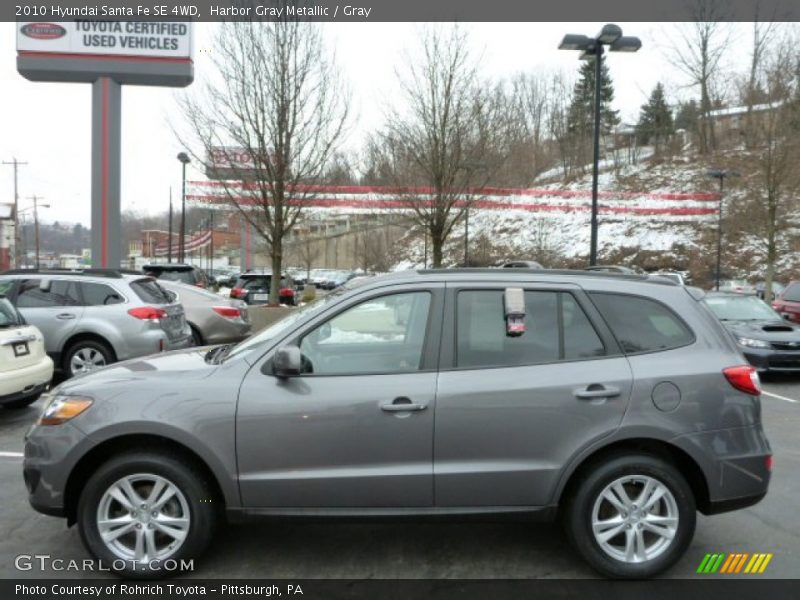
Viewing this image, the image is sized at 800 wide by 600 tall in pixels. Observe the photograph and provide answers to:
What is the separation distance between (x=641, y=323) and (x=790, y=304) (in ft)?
47.5

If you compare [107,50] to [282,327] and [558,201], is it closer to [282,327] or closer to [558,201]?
[282,327]

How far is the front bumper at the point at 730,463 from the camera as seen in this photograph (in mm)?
3643

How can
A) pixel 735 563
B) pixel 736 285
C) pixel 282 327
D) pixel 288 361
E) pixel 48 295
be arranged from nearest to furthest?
pixel 288 361 < pixel 735 563 < pixel 282 327 < pixel 48 295 < pixel 736 285

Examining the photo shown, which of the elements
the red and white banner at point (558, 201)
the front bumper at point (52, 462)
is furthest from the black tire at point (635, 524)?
the red and white banner at point (558, 201)

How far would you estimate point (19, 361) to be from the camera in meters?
6.97

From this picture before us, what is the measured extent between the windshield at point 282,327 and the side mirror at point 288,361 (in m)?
0.26

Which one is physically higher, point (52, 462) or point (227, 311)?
point (227, 311)

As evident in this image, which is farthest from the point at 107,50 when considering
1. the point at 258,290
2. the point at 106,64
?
the point at 258,290

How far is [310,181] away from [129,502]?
1318 cm

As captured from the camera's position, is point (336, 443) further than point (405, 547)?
No

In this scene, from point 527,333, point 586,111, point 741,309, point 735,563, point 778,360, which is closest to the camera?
point 527,333

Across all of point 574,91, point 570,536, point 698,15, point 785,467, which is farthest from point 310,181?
point 574,91

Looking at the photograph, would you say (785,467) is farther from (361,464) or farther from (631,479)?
(361,464)

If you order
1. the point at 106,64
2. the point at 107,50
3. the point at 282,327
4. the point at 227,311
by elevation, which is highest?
the point at 107,50
